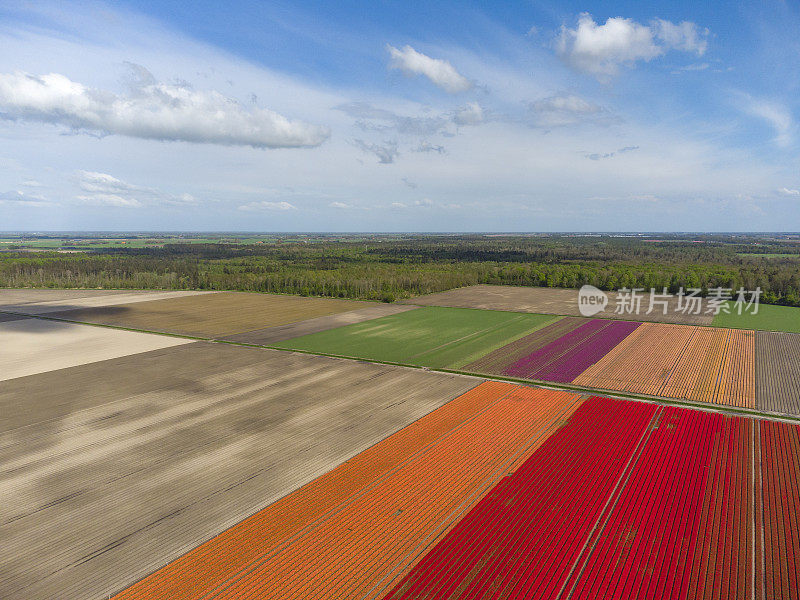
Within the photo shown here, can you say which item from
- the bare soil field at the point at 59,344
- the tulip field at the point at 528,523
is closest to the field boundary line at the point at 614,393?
the tulip field at the point at 528,523

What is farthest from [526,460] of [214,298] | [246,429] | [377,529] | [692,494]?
[214,298]

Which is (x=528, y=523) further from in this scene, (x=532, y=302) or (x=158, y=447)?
(x=532, y=302)

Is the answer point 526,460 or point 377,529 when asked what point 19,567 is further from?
point 526,460

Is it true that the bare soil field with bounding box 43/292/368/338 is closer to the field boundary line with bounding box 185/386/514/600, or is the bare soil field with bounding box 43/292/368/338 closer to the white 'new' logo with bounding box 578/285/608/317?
the white 'new' logo with bounding box 578/285/608/317

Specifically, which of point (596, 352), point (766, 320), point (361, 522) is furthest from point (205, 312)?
point (766, 320)

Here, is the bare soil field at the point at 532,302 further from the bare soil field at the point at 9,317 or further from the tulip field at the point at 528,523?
the bare soil field at the point at 9,317

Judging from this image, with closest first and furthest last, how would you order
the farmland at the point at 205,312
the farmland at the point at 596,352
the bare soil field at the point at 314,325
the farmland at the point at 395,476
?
the farmland at the point at 395,476 < the farmland at the point at 596,352 < the bare soil field at the point at 314,325 < the farmland at the point at 205,312

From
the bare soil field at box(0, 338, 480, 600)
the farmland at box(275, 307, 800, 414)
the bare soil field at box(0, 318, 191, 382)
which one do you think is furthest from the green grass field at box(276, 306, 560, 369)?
the bare soil field at box(0, 318, 191, 382)
